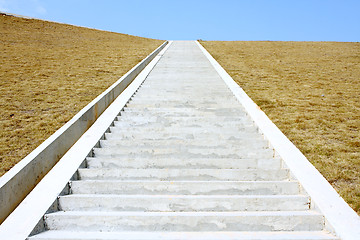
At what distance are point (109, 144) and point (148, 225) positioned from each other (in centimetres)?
199

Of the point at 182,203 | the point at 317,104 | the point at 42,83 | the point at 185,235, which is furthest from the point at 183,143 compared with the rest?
the point at 42,83

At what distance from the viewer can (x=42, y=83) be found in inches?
343

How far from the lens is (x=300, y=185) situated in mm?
3590

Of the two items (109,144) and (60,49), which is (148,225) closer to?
(109,144)

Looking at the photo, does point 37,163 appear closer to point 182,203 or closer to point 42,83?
point 182,203

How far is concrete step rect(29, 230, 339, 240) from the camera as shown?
2.82m

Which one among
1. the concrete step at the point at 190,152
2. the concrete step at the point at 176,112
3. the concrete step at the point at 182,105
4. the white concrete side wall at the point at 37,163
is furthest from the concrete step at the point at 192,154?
the concrete step at the point at 182,105

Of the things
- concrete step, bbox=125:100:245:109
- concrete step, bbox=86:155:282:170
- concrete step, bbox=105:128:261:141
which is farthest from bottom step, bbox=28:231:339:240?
concrete step, bbox=125:100:245:109

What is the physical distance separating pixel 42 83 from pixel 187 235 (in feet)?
Result: 24.2

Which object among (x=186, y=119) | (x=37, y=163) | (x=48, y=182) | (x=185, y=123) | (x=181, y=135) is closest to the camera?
(x=48, y=182)

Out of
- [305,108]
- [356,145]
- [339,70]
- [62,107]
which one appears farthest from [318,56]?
[62,107]

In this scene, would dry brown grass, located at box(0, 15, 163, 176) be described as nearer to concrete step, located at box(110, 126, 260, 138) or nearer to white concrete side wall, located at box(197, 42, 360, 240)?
concrete step, located at box(110, 126, 260, 138)

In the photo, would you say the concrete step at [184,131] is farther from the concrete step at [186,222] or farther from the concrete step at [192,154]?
the concrete step at [186,222]

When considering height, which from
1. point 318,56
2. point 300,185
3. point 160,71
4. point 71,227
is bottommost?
point 71,227
